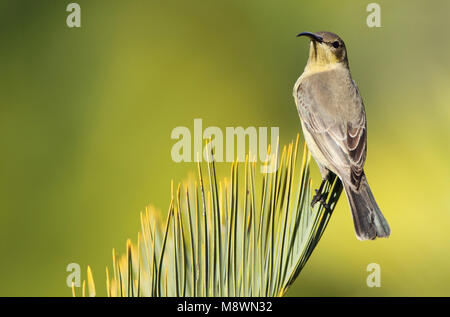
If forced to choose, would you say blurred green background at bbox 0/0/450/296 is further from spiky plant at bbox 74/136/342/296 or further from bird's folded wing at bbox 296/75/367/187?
spiky plant at bbox 74/136/342/296

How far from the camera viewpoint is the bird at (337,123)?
280 centimetres

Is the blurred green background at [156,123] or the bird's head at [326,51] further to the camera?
the bird's head at [326,51]

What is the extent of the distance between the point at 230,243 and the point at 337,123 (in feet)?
6.50

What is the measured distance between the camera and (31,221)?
2645mm

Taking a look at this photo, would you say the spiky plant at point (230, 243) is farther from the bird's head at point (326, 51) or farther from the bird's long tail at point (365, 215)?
the bird's head at point (326, 51)

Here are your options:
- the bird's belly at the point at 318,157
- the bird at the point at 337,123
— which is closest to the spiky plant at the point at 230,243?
the bird at the point at 337,123

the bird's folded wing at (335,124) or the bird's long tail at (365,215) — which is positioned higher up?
the bird's folded wing at (335,124)

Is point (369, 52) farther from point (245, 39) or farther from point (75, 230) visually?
point (75, 230)

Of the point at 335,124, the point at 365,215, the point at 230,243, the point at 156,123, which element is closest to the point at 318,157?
the point at 335,124

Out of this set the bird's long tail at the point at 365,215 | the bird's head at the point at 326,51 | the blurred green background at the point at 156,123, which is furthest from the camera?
the bird's head at the point at 326,51

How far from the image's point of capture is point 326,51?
3.93 meters

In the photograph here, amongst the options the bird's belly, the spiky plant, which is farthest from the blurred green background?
the spiky plant

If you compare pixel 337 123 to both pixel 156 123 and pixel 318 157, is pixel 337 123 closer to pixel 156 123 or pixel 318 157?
pixel 318 157

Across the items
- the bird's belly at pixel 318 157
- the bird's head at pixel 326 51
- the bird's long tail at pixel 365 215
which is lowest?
the bird's long tail at pixel 365 215
